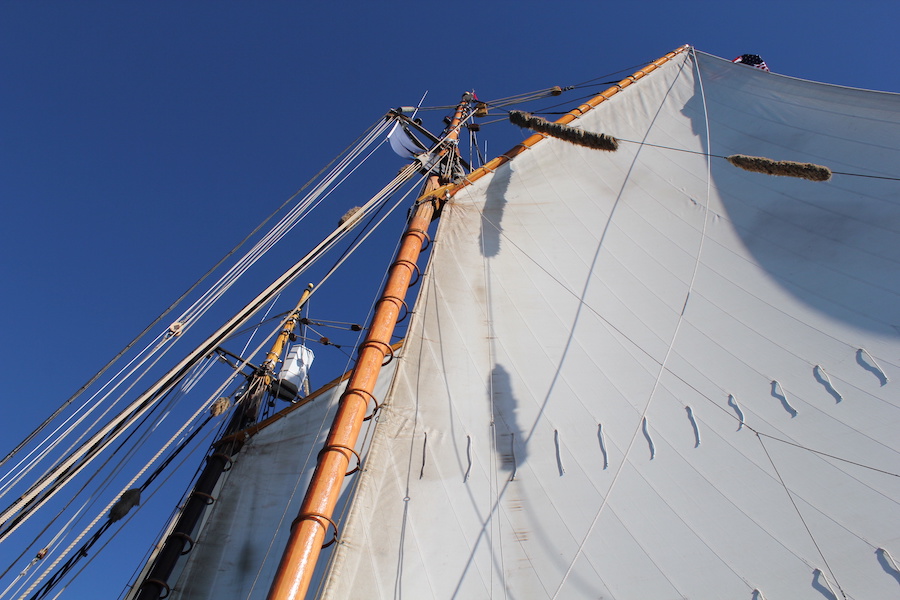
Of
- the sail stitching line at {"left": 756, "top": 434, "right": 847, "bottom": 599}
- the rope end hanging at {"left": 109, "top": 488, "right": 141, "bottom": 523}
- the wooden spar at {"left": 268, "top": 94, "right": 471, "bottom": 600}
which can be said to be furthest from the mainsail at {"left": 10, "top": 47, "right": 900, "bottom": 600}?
the rope end hanging at {"left": 109, "top": 488, "right": 141, "bottom": 523}

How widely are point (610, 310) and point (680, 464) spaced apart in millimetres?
2174

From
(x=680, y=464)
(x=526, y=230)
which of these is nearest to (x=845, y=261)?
(x=680, y=464)

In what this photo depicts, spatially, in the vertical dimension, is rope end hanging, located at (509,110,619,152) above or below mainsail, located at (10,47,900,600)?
above

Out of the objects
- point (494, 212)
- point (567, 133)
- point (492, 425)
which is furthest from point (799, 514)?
point (494, 212)

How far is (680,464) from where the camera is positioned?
4766 millimetres

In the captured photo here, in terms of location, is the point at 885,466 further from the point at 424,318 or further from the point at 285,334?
the point at 285,334

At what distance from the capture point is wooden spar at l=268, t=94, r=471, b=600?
4031 mm

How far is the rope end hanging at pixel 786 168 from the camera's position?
223 inches

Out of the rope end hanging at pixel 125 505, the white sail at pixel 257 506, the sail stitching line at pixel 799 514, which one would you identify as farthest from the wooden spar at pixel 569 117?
the rope end hanging at pixel 125 505

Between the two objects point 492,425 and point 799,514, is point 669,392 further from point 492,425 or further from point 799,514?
point 492,425

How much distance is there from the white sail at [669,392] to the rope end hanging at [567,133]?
1072 mm

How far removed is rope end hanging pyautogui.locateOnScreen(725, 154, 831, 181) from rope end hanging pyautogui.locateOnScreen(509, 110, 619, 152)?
5.34ft

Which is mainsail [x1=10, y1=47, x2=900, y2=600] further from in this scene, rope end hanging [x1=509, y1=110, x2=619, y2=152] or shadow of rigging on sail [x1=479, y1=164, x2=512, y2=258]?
rope end hanging [x1=509, y1=110, x2=619, y2=152]

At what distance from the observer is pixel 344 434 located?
4.95 m
